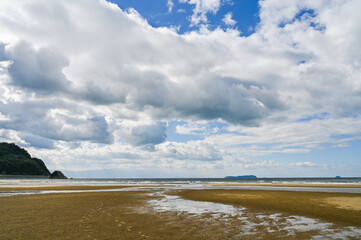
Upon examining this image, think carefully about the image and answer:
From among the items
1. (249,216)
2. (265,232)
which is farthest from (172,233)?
(249,216)

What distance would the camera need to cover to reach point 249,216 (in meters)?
17.8

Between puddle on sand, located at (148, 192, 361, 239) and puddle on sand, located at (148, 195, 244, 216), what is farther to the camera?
puddle on sand, located at (148, 195, 244, 216)

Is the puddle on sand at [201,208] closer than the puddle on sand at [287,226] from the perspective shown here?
No

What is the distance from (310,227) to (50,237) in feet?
48.4


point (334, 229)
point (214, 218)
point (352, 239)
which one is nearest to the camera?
point (352, 239)

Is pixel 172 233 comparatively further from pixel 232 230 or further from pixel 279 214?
pixel 279 214

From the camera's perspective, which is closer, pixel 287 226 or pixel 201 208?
pixel 287 226

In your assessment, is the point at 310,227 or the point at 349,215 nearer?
the point at 310,227

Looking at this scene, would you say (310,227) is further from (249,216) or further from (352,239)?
(249,216)

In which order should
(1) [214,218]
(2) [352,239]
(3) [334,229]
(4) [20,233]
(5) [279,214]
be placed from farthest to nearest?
1. (5) [279,214]
2. (1) [214,218]
3. (3) [334,229]
4. (4) [20,233]
5. (2) [352,239]

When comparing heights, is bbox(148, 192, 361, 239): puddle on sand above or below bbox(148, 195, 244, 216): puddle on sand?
above

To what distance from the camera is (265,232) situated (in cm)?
1291

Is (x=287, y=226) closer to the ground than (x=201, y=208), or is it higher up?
higher up

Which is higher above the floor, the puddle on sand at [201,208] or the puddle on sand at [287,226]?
the puddle on sand at [287,226]
